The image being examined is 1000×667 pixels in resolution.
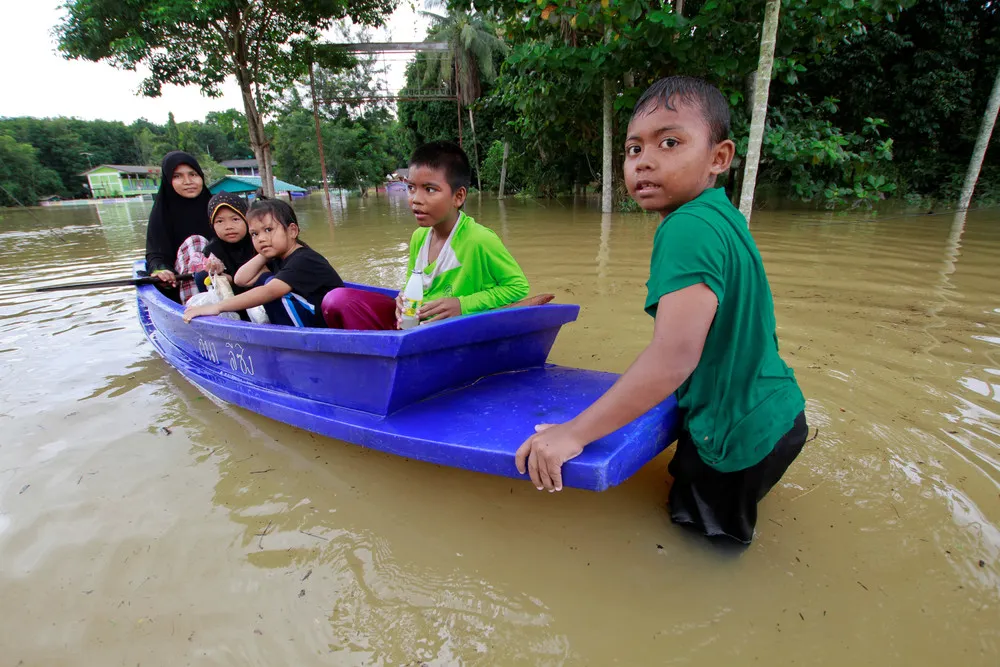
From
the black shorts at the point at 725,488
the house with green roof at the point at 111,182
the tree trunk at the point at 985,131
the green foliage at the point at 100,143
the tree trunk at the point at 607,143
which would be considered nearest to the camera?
the black shorts at the point at 725,488

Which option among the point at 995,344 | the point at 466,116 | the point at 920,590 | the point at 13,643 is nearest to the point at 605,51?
the point at 995,344

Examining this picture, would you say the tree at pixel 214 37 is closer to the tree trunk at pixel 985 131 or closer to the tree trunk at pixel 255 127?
the tree trunk at pixel 255 127

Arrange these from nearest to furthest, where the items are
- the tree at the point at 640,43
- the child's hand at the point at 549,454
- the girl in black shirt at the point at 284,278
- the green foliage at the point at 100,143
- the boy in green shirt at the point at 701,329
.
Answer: the boy in green shirt at the point at 701,329
the child's hand at the point at 549,454
the girl in black shirt at the point at 284,278
the tree at the point at 640,43
the green foliage at the point at 100,143

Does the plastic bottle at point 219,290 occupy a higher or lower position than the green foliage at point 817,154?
lower

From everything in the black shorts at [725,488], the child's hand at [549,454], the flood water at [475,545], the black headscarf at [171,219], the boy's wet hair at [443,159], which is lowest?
the flood water at [475,545]

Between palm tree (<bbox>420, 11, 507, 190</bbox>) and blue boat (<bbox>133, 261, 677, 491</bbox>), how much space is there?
843 inches

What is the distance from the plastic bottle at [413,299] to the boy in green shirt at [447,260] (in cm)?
4

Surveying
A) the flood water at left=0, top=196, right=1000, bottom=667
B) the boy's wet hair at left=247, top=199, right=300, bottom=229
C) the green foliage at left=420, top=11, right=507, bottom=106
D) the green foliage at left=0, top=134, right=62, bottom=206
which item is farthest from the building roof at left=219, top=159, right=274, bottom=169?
the flood water at left=0, top=196, right=1000, bottom=667

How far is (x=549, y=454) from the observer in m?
1.32

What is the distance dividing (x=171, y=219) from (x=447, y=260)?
3.04 m

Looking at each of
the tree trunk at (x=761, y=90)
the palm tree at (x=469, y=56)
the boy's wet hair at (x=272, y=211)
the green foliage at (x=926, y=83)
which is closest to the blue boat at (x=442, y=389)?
the boy's wet hair at (x=272, y=211)

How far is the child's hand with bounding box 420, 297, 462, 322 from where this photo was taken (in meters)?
2.20

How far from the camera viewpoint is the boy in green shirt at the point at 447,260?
7.28ft

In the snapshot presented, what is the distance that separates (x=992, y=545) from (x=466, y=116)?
88.5 ft
